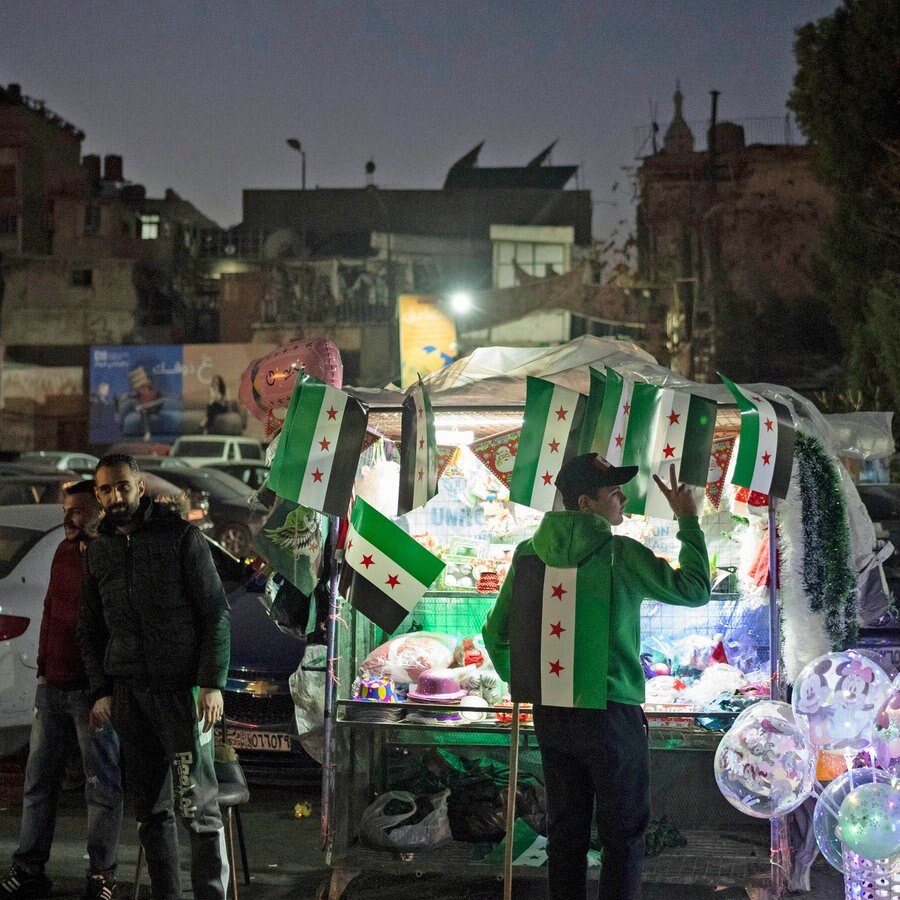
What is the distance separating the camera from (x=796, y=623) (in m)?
5.80

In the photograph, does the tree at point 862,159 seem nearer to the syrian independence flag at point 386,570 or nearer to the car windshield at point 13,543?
the car windshield at point 13,543

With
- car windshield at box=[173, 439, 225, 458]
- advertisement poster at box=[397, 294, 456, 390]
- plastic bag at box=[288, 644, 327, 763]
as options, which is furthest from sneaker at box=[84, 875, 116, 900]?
car windshield at box=[173, 439, 225, 458]

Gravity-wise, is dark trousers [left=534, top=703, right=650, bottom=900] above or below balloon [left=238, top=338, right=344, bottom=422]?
below

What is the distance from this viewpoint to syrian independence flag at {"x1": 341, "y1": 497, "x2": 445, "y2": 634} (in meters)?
5.56

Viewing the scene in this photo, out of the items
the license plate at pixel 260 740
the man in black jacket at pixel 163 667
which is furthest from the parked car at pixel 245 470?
the man in black jacket at pixel 163 667

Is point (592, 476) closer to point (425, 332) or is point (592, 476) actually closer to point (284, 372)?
point (284, 372)

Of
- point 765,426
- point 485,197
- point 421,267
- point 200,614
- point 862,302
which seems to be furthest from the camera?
point 485,197

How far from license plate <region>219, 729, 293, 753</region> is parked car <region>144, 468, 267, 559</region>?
33.2 feet

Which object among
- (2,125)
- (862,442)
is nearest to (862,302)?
(862,442)

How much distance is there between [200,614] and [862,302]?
20725 millimetres

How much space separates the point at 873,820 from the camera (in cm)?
461

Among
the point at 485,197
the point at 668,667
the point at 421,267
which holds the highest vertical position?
the point at 485,197

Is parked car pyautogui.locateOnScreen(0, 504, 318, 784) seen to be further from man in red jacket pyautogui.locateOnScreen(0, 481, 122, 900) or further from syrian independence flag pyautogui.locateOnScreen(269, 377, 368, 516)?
syrian independence flag pyautogui.locateOnScreen(269, 377, 368, 516)

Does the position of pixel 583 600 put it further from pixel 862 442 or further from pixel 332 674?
pixel 862 442
